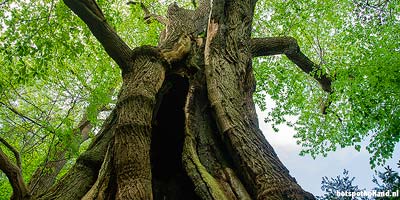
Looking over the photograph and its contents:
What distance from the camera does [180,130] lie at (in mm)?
4086

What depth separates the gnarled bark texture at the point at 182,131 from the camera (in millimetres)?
2971

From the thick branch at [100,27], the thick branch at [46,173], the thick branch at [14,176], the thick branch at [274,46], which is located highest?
the thick branch at [274,46]

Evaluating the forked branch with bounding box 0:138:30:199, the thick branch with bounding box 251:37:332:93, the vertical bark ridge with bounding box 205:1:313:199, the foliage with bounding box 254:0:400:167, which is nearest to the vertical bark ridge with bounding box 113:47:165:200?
the vertical bark ridge with bounding box 205:1:313:199

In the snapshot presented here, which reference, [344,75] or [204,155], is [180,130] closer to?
[204,155]

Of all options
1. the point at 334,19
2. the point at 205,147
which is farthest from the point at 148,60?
the point at 334,19

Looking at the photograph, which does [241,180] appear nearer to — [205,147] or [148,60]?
[205,147]

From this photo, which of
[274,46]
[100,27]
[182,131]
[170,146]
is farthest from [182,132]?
[274,46]

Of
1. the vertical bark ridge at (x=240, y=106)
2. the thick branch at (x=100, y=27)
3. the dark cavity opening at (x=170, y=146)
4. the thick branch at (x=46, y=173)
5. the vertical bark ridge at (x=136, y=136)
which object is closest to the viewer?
the vertical bark ridge at (x=136, y=136)

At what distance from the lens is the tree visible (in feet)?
9.78

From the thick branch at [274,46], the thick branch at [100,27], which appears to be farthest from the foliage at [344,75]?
the thick branch at [100,27]

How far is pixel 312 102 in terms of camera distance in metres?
12.1

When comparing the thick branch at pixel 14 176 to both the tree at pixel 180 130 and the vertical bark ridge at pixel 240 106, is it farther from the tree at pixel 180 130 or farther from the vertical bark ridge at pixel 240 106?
the vertical bark ridge at pixel 240 106

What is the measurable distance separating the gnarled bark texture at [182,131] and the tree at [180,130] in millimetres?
11

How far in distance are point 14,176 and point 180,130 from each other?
1840 millimetres
